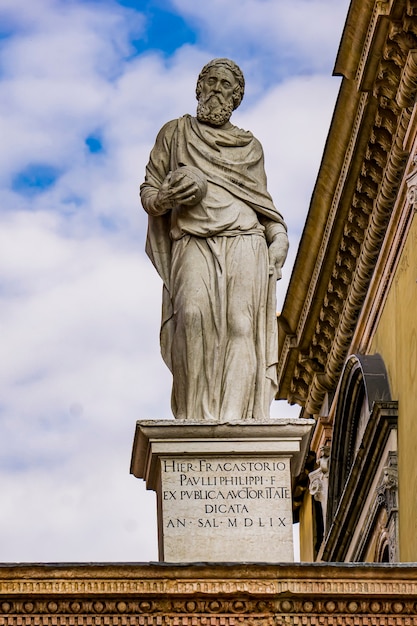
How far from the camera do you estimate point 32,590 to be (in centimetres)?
1617

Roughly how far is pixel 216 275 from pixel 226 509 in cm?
189

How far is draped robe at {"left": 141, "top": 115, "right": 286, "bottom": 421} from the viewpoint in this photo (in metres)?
18.4

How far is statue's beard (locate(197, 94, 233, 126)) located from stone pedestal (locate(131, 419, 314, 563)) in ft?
8.72

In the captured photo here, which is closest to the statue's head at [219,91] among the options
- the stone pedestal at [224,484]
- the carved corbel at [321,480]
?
the stone pedestal at [224,484]

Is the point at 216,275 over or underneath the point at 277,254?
underneath

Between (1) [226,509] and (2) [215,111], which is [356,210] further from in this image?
(1) [226,509]

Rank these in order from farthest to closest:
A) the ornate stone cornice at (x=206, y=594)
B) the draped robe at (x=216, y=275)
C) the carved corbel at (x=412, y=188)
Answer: the carved corbel at (x=412, y=188)
the draped robe at (x=216, y=275)
the ornate stone cornice at (x=206, y=594)

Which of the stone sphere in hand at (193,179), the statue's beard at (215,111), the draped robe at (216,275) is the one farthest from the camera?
the statue's beard at (215,111)

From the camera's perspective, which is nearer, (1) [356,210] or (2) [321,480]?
(1) [356,210]

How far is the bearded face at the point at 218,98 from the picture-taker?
19.4 metres

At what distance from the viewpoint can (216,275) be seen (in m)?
18.7

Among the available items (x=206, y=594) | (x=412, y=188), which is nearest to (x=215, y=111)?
(x=206, y=594)

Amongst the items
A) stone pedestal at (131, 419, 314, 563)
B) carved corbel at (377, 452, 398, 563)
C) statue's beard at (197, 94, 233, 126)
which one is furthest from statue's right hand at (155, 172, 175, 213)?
carved corbel at (377, 452, 398, 563)

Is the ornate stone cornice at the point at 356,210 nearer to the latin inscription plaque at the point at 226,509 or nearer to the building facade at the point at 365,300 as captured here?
the building facade at the point at 365,300
